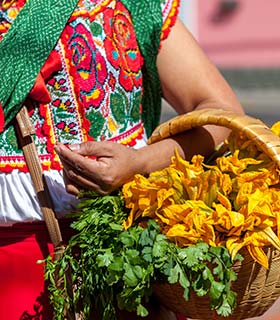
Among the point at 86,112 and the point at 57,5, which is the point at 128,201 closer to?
the point at 86,112

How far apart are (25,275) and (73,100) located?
0.36 meters

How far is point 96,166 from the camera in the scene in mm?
1917

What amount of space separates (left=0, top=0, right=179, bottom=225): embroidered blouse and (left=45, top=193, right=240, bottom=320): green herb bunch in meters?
0.17

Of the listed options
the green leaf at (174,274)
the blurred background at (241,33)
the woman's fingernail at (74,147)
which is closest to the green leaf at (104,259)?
the green leaf at (174,274)

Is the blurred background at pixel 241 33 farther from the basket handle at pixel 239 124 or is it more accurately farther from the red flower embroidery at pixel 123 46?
the basket handle at pixel 239 124

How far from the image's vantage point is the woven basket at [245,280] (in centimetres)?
186

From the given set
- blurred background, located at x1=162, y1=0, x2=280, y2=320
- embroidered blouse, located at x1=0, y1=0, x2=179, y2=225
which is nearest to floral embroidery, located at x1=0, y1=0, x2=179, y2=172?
embroidered blouse, located at x1=0, y1=0, x2=179, y2=225

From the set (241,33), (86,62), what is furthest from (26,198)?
(241,33)

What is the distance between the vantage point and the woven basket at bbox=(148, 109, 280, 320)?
1.86 m

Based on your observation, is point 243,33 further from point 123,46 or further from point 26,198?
point 26,198

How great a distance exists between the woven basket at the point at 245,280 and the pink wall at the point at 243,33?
15.0 m

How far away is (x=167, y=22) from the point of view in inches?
87.0

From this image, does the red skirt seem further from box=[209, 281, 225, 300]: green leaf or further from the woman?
box=[209, 281, 225, 300]: green leaf

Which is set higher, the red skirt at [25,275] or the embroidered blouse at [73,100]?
the embroidered blouse at [73,100]
